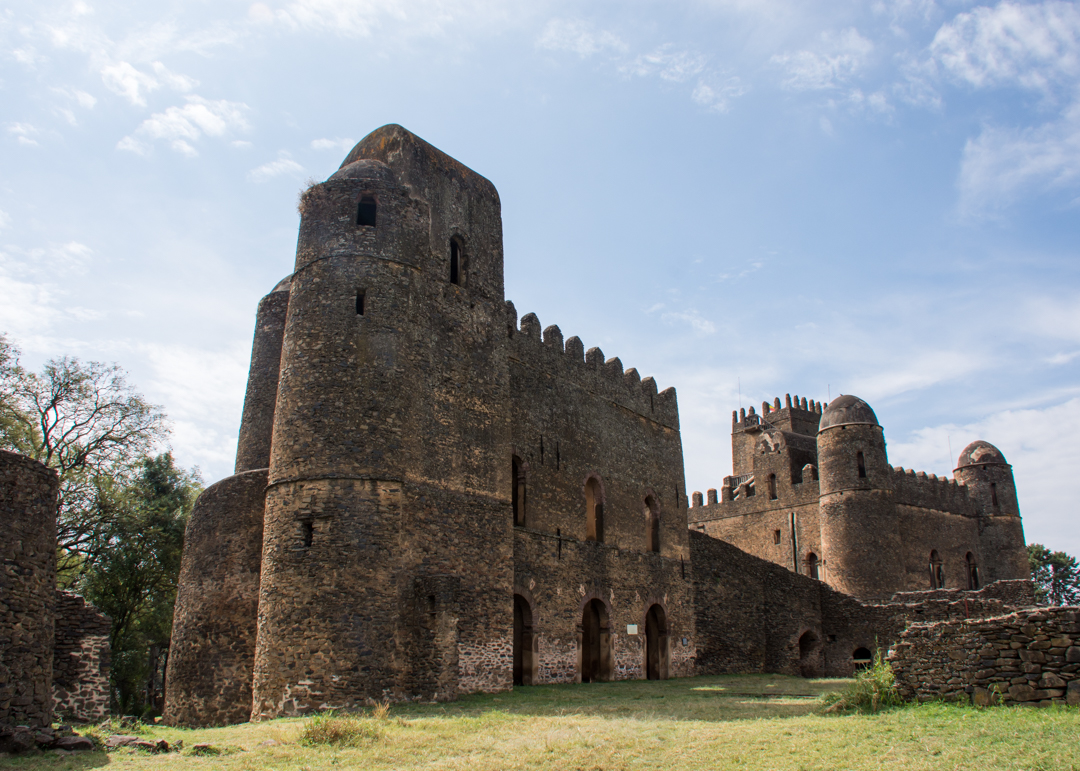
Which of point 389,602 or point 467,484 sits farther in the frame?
point 467,484

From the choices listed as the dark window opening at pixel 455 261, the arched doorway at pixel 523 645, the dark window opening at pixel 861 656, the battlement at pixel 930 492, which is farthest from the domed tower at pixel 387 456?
the battlement at pixel 930 492

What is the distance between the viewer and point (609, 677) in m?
20.8

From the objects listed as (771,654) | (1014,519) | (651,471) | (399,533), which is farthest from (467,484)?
(1014,519)

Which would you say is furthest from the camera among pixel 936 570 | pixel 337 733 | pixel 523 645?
pixel 936 570

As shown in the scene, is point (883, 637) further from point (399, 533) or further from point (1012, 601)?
point (399, 533)

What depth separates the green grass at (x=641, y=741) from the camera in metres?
7.67

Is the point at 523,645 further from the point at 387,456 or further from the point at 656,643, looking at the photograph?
the point at 387,456

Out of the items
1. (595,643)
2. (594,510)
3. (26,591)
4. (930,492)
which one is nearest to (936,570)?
(930,492)

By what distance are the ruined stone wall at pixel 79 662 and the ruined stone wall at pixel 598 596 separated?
8.56m

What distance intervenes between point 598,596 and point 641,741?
11.7 meters

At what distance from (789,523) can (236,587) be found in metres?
24.2

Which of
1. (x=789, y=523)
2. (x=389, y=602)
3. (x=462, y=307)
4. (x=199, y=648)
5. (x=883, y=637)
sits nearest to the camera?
(x=389, y=602)

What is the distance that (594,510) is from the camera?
22.2 meters

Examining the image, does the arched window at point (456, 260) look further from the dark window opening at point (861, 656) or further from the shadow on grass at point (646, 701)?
the dark window opening at point (861, 656)
